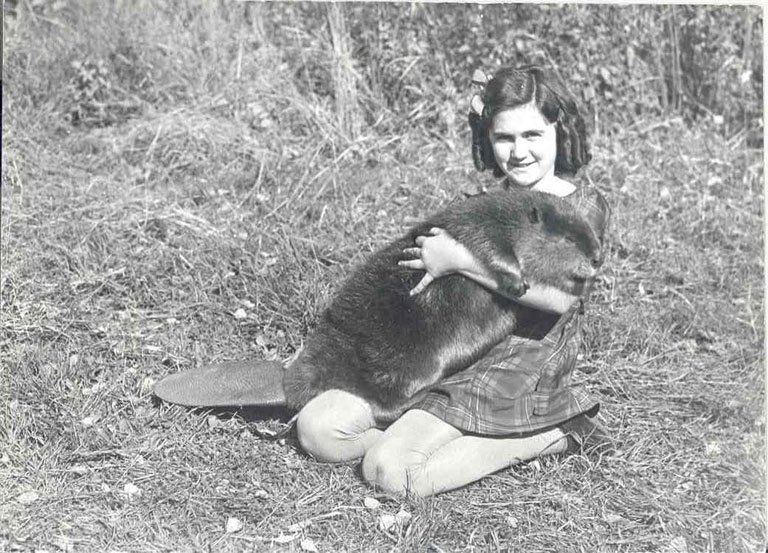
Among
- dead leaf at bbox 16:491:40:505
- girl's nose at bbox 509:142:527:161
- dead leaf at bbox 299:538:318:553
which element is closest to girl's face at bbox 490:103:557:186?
girl's nose at bbox 509:142:527:161

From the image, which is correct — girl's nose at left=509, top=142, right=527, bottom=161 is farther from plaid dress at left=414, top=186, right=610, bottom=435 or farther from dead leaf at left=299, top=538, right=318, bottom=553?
dead leaf at left=299, top=538, right=318, bottom=553

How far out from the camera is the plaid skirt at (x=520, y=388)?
2.96 m

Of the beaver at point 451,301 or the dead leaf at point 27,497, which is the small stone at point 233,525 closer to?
the beaver at point 451,301

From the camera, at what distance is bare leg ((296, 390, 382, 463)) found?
301 cm

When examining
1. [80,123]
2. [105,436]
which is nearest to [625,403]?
[105,436]

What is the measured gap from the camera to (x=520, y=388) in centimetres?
299

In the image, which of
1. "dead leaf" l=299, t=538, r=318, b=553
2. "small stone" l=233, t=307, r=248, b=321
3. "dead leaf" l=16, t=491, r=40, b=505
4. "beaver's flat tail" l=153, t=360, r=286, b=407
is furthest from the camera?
"small stone" l=233, t=307, r=248, b=321

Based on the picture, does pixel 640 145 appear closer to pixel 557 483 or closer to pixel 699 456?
pixel 699 456

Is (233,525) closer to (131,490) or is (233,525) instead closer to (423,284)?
(131,490)

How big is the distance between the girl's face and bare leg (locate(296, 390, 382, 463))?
0.94 metres

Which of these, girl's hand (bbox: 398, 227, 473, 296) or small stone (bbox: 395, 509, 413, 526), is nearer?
small stone (bbox: 395, 509, 413, 526)

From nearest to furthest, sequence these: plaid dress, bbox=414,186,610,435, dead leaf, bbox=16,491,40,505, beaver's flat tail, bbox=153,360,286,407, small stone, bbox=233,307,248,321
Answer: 1. dead leaf, bbox=16,491,40,505
2. plaid dress, bbox=414,186,610,435
3. beaver's flat tail, bbox=153,360,286,407
4. small stone, bbox=233,307,248,321

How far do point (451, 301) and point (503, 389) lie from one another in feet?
1.09

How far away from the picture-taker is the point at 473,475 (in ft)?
9.80
